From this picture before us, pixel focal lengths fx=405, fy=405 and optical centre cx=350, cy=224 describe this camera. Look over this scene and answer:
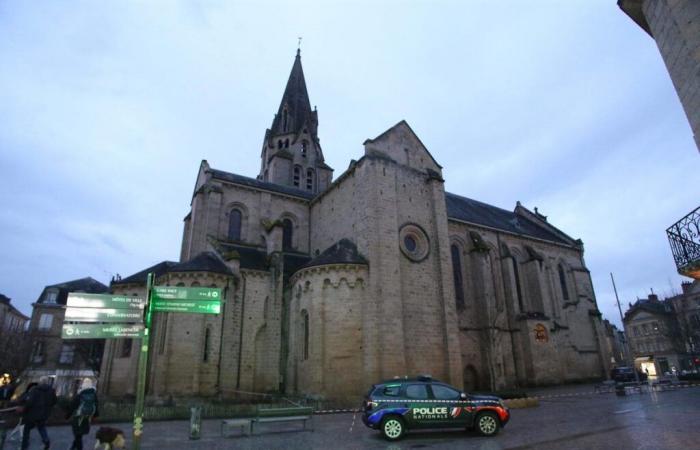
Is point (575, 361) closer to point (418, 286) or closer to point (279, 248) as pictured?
point (418, 286)

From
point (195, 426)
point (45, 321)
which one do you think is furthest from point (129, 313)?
point (45, 321)

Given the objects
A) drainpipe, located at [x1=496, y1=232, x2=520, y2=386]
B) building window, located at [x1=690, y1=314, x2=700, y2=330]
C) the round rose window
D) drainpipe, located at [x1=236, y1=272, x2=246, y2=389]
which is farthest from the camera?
building window, located at [x1=690, y1=314, x2=700, y2=330]

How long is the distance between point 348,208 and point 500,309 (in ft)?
43.8

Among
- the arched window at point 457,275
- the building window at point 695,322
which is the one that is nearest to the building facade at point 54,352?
the arched window at point 457,275

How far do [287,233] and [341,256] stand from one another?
8.42 metres

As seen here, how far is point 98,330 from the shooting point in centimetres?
684

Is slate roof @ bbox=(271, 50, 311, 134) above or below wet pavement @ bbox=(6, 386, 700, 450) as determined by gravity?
above

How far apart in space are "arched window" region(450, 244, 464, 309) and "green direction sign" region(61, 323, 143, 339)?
22.4 m

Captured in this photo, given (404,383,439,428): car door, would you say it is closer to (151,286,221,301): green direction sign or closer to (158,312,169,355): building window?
(151,286,221,301): green direction sign

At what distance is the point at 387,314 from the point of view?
19969 millimetres

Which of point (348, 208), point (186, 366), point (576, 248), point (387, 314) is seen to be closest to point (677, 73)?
point (387, 314)

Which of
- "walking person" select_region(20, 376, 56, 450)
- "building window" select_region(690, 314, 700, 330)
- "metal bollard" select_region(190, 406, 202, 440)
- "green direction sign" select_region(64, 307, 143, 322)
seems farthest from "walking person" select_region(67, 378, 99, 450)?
"building window" select_region(690, 314, 700, 330)

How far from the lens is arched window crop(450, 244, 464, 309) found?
27158 millimetres

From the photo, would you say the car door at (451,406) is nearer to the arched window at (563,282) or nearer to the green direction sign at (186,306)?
the green direction sign at (186,306)
